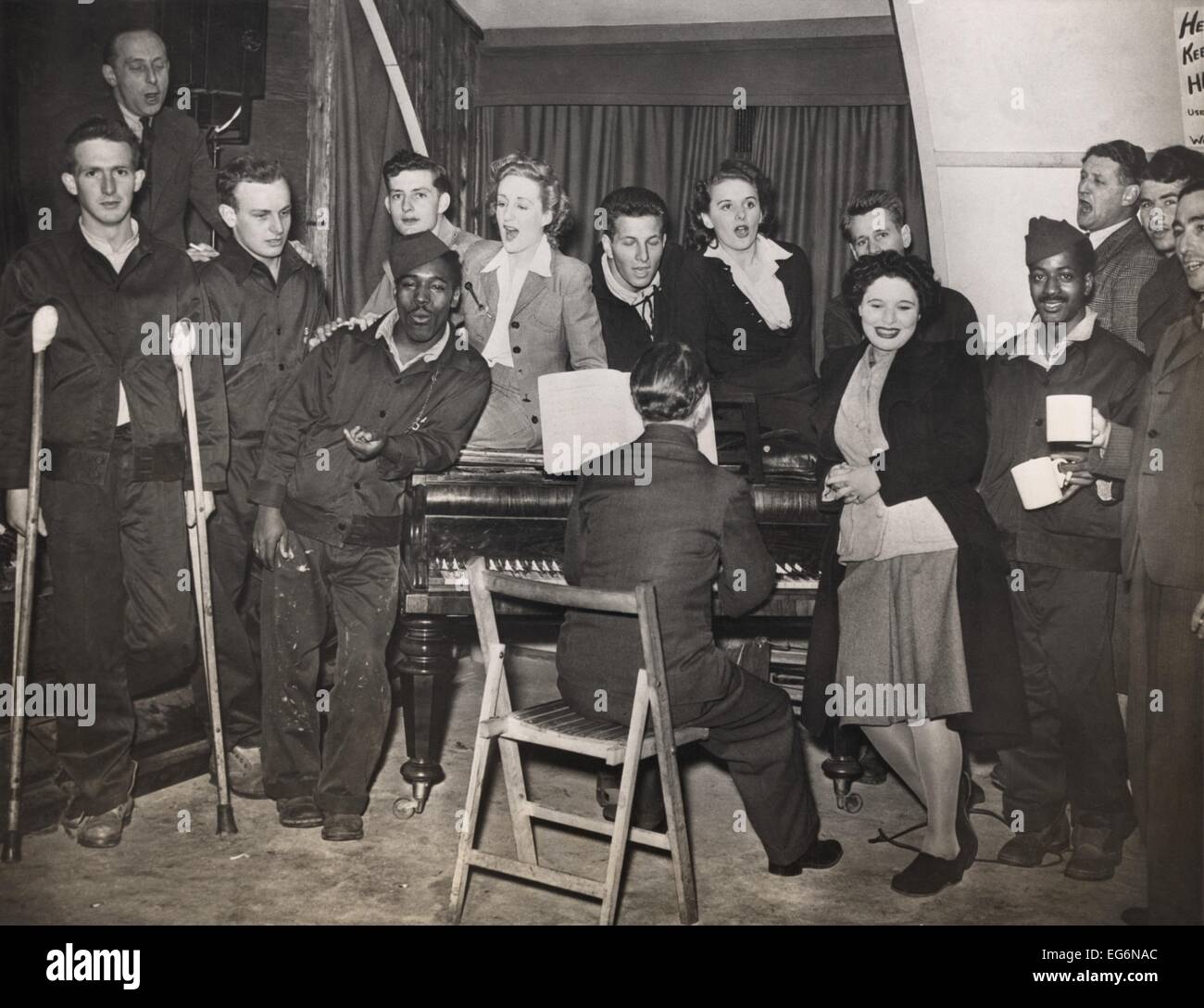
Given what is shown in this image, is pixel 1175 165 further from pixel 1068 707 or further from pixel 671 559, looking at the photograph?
pixel 671 559

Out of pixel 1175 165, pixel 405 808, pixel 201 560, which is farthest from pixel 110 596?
pixel 1175 165

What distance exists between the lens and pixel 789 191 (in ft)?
23.4

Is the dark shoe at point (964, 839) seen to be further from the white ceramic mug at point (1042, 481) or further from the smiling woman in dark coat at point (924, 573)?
the white ceramic mug at point (1042, 481)

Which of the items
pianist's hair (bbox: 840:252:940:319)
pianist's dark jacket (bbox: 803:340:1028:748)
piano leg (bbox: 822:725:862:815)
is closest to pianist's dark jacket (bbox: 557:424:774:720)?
pianist's dark jacket (bbox: 803:340:1028:748)

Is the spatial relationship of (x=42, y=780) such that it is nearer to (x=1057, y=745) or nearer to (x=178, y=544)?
(x=178, y=544)

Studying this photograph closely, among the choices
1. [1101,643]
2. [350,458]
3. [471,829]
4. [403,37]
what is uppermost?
[403,37]

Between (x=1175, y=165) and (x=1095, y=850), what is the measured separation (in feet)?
7.28

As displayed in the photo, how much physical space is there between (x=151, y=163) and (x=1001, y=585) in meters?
3.19

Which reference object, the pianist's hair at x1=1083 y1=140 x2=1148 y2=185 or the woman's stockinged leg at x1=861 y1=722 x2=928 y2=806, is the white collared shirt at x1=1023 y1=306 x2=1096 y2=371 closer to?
the pianist's hair at x1=1083 y1=140 x2=1148 y2=185

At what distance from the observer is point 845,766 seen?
432 centimetres

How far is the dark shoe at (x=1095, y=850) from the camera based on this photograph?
377 centimetres

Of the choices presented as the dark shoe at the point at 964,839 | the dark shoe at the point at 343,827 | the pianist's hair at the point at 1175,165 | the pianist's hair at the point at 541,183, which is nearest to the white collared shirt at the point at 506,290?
the pianist's hair at the point at 541,183

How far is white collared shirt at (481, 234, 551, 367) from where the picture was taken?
4707 mm

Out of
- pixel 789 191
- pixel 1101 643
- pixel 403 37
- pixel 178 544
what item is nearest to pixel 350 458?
pixel 178 544
